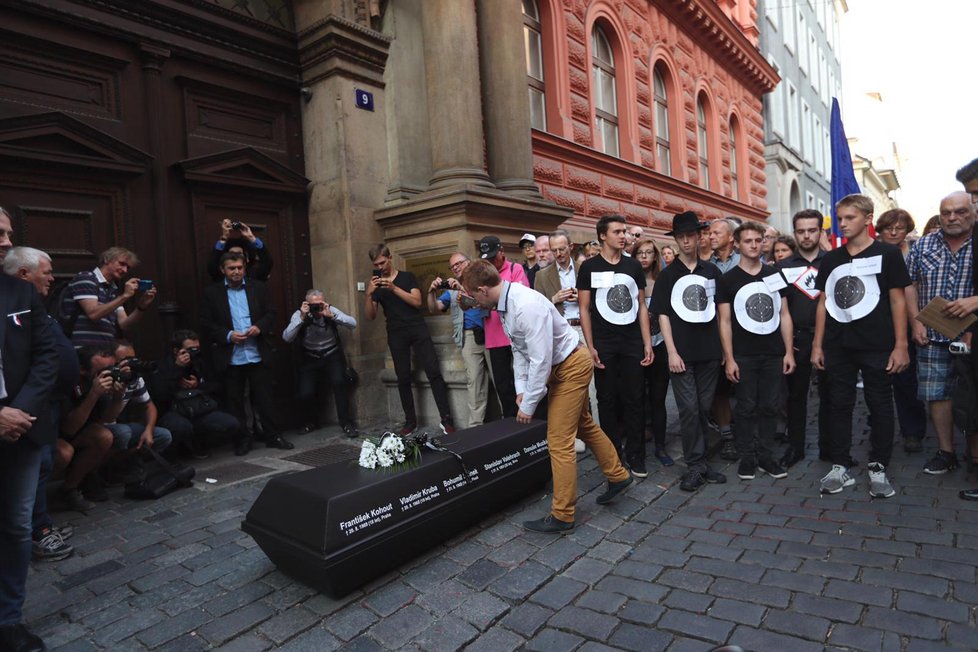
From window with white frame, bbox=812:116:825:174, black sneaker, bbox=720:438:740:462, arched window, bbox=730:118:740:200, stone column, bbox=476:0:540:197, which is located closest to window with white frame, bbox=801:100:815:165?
window with white frame, bbox=812:116:825:174

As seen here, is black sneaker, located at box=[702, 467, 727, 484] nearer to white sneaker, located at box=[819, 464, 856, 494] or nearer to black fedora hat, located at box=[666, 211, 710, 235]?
white sneaker, located at box=[819, 464, 856, 494]

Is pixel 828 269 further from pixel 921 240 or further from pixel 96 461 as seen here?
pixel 96 461

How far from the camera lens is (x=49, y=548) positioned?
366 centimetres

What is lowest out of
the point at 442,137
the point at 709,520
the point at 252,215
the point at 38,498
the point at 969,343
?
the point at 709,520

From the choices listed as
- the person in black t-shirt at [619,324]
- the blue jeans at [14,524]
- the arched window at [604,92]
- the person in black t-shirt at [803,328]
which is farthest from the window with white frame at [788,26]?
the blue jeans at [14,524]

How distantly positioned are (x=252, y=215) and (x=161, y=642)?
16.3 feet

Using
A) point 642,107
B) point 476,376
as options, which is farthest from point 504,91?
point 642,107

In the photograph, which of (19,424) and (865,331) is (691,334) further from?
(19,424)

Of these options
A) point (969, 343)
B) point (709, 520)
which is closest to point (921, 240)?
point (969, 343)

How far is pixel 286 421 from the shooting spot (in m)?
6.95

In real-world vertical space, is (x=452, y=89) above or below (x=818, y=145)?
below

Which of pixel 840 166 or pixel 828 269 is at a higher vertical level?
pixel 840 166

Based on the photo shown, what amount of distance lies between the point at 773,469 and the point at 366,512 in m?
3.30

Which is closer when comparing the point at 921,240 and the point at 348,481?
the point at 348,481
